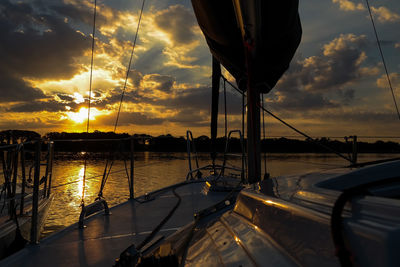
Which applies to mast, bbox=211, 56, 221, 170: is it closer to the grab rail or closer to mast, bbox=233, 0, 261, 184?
the grab rail

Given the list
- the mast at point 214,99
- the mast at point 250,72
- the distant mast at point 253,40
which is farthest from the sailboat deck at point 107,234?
the mast at point 214,99

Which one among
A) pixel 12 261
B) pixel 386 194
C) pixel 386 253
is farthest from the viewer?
pixel 12 261

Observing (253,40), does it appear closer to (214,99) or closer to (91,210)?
(91,210)

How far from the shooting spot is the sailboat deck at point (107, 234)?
246 centimetres

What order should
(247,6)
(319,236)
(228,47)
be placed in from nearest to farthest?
1. (319,236)
2. (247,6)
3. (228,47)

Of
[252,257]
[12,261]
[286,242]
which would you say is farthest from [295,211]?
[12,261]

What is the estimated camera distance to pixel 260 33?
2557 millimetres

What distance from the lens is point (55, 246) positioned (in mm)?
2775

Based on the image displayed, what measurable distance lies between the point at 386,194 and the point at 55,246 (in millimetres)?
2793

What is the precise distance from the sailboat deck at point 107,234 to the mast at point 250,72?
1097 mm

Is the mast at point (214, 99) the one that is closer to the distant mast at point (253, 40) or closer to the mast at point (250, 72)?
the distant mast at point (253, 40)

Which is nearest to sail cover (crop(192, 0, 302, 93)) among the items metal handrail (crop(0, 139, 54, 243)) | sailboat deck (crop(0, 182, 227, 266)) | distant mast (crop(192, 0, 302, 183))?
distant mast (crop(192, 0, 302, 183))

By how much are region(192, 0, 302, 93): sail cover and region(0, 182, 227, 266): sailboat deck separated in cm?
193

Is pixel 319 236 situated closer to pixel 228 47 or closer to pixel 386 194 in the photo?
pixel 386 194
